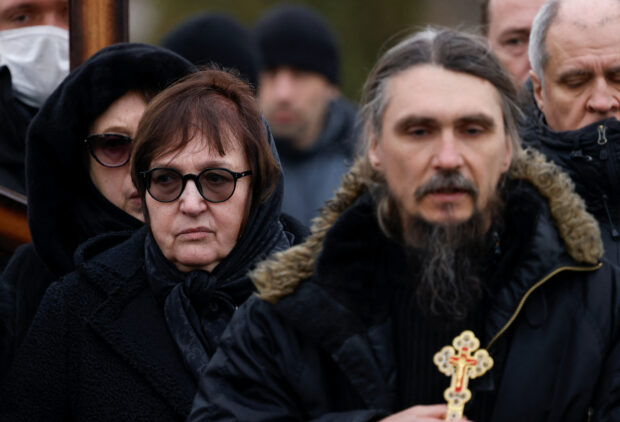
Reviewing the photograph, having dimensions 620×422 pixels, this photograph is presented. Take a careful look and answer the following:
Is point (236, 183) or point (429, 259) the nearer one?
point (429, 259)

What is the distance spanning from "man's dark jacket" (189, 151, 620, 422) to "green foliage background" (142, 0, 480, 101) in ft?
38.4

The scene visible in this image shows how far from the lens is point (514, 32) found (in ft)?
19.5

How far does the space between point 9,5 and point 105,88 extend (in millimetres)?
1044

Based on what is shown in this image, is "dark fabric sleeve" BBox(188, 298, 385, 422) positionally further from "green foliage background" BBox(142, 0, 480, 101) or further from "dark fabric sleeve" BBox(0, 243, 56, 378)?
"green foliage background" BBox(142, 0, 480, 101)

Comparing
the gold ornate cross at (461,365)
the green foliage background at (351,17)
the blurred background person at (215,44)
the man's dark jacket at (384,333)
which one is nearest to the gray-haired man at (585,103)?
the man's dark jacket at (384,333)

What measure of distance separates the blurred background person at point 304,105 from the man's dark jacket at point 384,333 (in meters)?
4.02

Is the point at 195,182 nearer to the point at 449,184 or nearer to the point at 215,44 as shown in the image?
the point at 449,184

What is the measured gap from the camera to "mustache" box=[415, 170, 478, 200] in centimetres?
388

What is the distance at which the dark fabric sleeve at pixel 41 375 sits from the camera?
4.39 metres

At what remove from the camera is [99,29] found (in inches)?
212

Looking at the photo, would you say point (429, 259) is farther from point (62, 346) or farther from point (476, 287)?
point (62, 346)

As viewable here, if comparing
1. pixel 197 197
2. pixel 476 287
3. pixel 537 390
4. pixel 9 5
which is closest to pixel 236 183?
pixel 197 197

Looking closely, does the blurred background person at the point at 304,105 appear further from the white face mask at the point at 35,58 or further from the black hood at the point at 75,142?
the black hood at the point at 75,142

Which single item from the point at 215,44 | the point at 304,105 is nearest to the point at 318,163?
the point at 304,105
